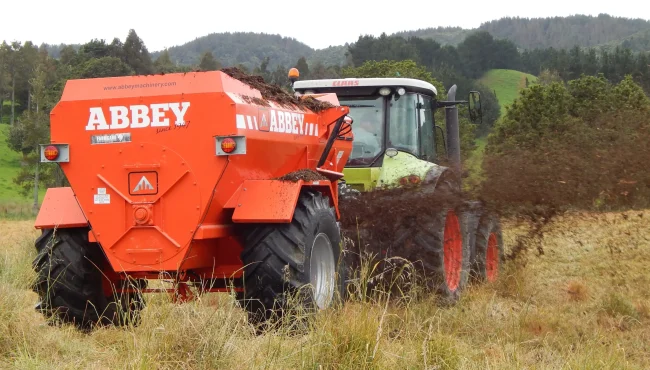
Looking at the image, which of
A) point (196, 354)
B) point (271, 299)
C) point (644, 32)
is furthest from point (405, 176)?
point (644, 32)

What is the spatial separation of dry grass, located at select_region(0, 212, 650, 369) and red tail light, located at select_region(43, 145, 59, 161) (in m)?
1.03

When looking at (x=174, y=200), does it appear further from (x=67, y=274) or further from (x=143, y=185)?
(x=67, y=274)

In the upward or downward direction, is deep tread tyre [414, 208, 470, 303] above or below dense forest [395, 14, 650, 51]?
below

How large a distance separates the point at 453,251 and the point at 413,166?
3.84 ft

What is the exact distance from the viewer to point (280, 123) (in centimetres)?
618

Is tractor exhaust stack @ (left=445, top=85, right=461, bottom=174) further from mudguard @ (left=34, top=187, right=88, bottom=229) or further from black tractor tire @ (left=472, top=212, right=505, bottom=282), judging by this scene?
mudguard @ (left=34, top=187, right=88, bottom=229)

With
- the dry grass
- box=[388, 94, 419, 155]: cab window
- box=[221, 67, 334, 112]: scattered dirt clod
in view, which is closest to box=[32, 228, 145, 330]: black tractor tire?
the dry grass

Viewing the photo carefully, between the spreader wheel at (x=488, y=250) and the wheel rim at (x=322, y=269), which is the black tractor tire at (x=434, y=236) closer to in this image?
the spreader wheel at (x=488, y=250)

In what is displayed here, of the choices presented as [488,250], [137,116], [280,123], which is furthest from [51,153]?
[488,250]

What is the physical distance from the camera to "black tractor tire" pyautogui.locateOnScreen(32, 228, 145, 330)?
5.87m

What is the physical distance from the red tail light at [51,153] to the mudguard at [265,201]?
1298 mm

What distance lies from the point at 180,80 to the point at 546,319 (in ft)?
11.3

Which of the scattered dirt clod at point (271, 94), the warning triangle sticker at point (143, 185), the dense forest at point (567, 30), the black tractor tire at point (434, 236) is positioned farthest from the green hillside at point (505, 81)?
the warning triangle sticker at point (143, 185)

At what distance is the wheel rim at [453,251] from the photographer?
855 cm
